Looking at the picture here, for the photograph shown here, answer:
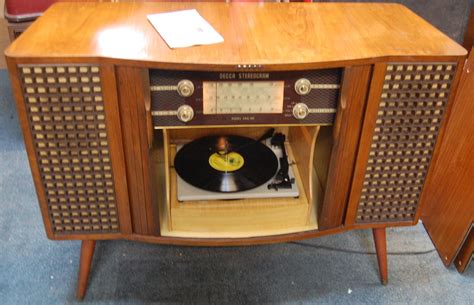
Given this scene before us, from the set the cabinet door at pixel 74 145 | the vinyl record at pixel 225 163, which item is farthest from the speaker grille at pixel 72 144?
the vinyl record at pixel 225 163

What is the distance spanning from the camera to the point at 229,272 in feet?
4.00

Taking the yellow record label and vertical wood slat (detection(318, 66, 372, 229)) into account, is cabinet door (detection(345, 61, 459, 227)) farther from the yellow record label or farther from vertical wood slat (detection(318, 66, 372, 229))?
the yellow record label

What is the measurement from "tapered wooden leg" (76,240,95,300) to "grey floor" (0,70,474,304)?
0.03 m

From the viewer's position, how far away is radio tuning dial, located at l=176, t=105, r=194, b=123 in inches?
34.7

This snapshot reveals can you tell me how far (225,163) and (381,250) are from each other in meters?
0.44

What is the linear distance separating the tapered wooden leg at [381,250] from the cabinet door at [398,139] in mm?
79

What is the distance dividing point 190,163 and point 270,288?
0.37 meters

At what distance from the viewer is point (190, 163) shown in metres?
1.17

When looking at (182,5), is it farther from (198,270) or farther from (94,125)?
(198,270)

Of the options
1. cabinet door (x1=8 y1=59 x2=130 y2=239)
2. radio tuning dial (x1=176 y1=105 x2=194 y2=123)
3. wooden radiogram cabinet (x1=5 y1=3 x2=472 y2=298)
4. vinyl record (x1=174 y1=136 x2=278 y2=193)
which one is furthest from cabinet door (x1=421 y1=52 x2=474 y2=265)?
cabinet door (x1=8 y1=59 x2=130 y2=239)

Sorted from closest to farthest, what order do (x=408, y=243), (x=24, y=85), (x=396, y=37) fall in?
1. (x=24, y=85)
2. (x=396, y=37)
3. (x=408, y=243)

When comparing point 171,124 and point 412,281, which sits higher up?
point 171,124

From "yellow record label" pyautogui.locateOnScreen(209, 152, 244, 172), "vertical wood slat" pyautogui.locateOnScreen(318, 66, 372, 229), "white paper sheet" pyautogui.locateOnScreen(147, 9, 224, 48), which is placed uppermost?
"white paper sheet" pyautogui.locateOnScreen(147, 9, 224, 48)

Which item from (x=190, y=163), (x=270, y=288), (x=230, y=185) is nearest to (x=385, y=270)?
(x=270, y=288)
